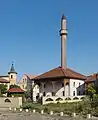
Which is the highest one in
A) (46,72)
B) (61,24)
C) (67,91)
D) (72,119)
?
(61,24)

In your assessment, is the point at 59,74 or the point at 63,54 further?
the point at 63,54

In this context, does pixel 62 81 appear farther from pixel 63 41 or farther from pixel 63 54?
pixel 63 41

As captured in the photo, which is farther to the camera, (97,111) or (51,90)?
(51,90)

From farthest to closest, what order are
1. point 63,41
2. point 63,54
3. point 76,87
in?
point 63,41 → point 63,54 → point 76,87

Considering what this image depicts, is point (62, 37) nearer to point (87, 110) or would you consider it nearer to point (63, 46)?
point (63, 46)

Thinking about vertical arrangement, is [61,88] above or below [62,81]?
below

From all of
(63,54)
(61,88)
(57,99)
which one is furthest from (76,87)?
(57,99)

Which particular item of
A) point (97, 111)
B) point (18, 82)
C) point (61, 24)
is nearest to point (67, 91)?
point (61, 24)

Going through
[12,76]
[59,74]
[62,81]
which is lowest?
[62,81]

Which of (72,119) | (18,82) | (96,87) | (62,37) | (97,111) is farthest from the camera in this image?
(18,82)

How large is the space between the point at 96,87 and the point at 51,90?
10.9 metres

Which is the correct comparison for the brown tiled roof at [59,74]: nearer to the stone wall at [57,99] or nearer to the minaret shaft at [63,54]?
the minaret shaft at [63,54]

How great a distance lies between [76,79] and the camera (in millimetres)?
67438

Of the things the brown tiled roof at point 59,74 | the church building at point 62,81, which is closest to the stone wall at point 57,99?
the church building at point 62,81
